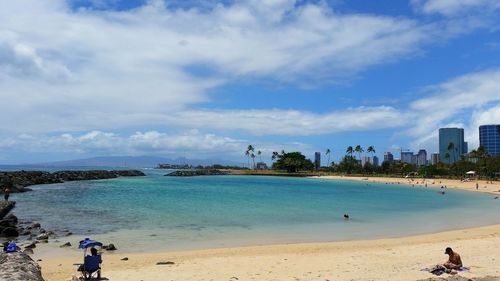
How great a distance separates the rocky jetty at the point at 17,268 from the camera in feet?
35.3

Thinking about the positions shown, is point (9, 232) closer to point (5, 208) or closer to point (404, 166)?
point (5, 208)

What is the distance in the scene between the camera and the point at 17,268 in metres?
11.4

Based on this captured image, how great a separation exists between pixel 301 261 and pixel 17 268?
9.50 meters

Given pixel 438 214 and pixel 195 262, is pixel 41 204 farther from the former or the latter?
pixel 438 214

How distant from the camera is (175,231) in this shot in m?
25.1

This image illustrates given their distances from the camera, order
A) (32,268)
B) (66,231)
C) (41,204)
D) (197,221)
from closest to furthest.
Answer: (32,268) < (66,231) < (197,221) < (41,204)

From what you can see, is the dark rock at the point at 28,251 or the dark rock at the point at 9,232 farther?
the dark rock at the point at 9,232

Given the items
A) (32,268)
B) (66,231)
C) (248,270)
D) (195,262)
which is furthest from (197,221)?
(32,268)

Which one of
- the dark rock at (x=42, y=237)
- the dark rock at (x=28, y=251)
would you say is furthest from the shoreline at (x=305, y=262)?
the dark rock at (x=42, y=237)

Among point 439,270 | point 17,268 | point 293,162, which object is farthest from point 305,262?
point 293,162

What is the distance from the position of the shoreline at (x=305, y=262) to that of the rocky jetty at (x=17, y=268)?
150 cm

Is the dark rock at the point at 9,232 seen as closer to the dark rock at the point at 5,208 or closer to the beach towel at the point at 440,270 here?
the dark rock at the point at 5,208

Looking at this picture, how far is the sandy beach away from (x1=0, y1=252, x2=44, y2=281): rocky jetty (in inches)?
55.9

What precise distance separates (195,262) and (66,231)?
1255 centimetres
